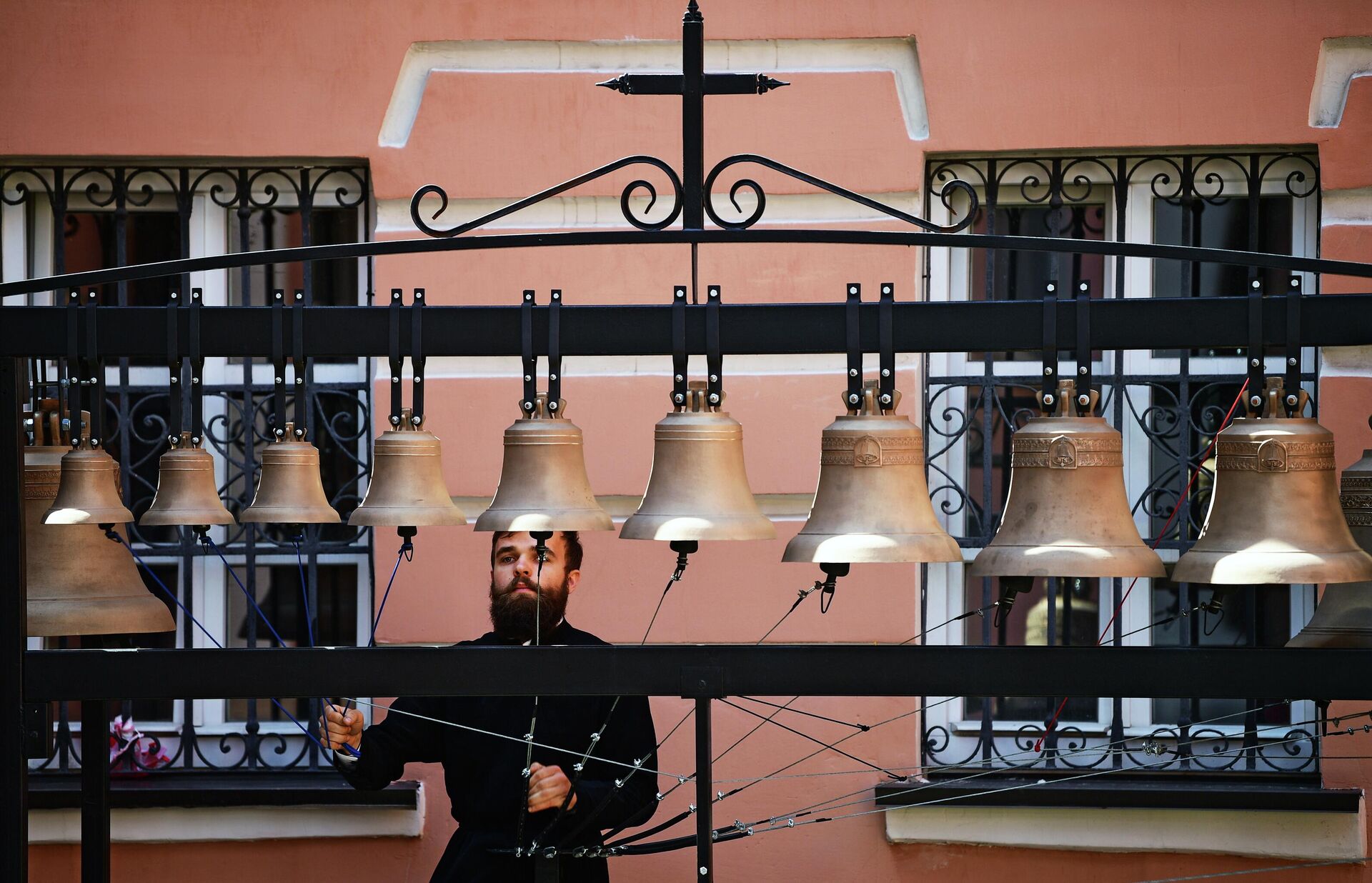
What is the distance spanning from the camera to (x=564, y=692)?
247cm

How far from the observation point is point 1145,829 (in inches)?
159

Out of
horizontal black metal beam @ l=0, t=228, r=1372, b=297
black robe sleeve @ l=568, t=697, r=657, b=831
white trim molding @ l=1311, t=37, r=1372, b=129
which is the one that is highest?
white trim molding @ l=1311, t=37, r=1372, b=129

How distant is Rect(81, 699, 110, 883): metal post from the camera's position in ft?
9.97

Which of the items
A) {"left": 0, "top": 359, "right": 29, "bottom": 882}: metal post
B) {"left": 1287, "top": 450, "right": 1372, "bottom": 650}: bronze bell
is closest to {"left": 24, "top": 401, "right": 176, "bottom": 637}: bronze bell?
{"left": 0, "top": 359, "right": 29, "bottom": 882}: metal post

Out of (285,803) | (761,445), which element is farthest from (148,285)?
(761,445)

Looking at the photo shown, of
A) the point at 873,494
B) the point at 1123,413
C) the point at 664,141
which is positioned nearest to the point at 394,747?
A: the point at 873,494

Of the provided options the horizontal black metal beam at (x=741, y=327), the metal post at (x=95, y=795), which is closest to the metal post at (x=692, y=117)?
the horizontal black metal beam at (x=741, y=327)

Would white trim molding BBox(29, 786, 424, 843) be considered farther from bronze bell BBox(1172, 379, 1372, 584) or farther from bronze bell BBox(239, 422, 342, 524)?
bronze bell BBox(1172, 379, 1372, 584)

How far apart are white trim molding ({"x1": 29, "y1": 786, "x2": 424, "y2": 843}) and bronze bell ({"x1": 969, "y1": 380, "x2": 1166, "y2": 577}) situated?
2352 millimetres

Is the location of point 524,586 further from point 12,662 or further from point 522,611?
point 12,662

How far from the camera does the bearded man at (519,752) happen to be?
3.38 metres

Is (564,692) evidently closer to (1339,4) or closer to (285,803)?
(285,803)

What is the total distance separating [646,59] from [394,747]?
2076 millimetres

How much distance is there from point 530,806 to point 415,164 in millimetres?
1922
